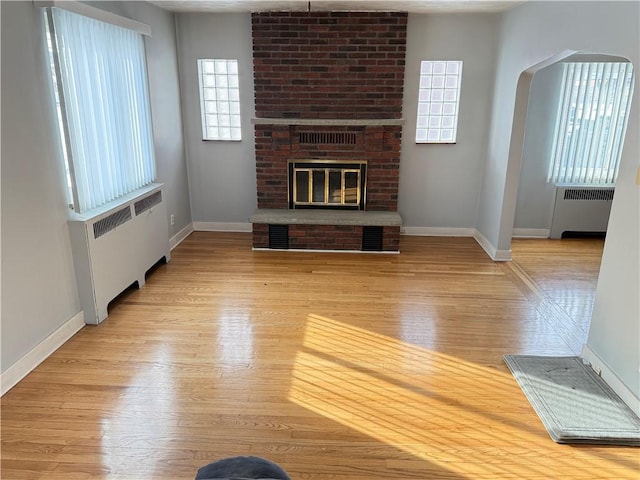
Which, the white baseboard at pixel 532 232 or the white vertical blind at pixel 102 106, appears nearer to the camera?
the white vertical blind at pixel 102 106

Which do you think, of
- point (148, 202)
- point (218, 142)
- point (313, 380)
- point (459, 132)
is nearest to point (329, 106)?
point (218, 142)

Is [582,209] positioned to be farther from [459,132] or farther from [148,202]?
[148,202]

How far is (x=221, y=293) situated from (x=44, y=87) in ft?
6.84

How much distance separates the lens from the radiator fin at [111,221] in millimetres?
3502

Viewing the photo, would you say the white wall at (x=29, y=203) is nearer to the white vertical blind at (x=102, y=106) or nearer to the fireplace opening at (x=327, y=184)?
the white vertical blind at (x=102, y=106)

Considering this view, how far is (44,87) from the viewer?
3.05 m

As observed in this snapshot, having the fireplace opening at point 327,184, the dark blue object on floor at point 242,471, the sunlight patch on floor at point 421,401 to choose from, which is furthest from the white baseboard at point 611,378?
the fireplace opening at point 327,184

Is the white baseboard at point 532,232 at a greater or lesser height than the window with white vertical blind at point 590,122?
lesser

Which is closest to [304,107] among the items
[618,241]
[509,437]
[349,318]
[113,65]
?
[113,65]

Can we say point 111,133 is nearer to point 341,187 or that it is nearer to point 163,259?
point 163,259

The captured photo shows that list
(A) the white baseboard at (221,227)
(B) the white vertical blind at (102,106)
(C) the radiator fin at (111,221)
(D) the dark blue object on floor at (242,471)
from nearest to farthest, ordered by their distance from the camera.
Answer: (D) the dark blue object on floor at (242,471) < (B) the white vertical blind at (102,106) < (C) the radiator fin at (111,221) < (A) the white baseboard at (221,227)

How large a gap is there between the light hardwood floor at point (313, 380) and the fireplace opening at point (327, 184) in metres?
1.13

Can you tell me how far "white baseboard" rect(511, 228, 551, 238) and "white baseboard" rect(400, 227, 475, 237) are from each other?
0.58 meters

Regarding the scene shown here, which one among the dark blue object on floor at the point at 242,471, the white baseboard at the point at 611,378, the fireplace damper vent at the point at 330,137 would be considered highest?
the fireplace damper vent at the point at 330,137
